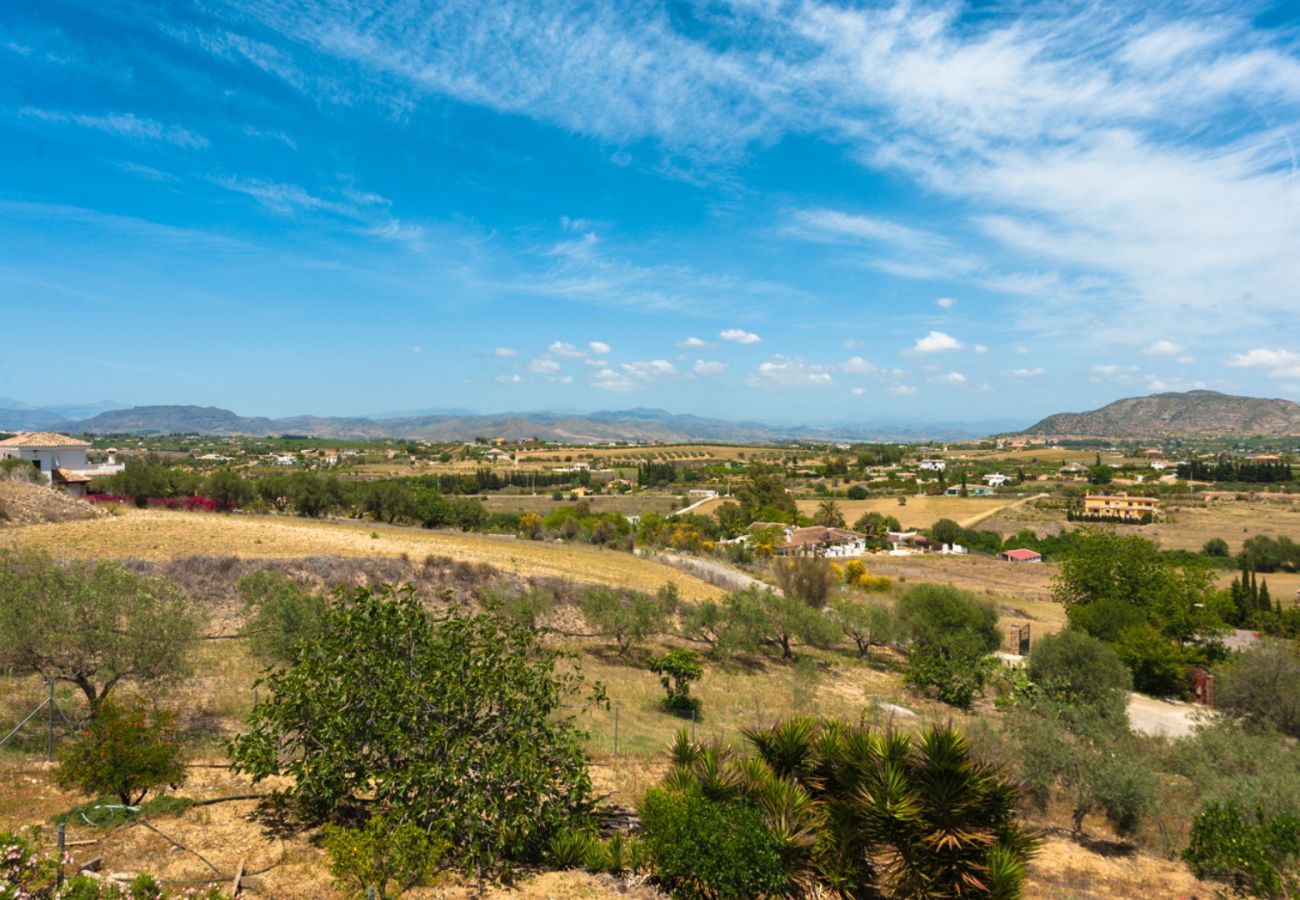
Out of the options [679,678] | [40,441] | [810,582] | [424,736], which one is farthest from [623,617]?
[40,441]

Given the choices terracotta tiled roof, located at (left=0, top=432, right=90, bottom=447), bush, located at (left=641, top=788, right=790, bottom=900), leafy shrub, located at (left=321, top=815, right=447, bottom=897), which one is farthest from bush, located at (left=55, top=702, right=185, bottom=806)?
terracotta tiled roof, located at (left=0, top=432, right=90, bottom=447)

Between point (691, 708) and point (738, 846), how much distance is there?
14.0 meters

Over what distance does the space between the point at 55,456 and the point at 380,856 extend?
69.1 m

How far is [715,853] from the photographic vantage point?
8383mm

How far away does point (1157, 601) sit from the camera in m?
39.3

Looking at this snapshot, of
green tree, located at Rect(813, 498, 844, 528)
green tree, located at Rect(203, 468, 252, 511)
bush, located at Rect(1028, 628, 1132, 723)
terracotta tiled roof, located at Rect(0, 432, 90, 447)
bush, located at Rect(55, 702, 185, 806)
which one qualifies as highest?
terracotta tiled roof, located at Rect(0, 432, 90, 447)

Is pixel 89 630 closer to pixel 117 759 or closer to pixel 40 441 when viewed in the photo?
pixel 117 759

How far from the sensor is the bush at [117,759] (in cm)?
881

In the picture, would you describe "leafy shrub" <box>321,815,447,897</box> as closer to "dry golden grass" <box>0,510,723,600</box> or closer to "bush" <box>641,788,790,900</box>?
"bush" <box>641,788,790,900</box>

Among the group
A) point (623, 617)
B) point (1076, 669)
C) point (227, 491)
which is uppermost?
point (227, 491)

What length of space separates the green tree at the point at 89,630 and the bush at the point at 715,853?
10058 mm

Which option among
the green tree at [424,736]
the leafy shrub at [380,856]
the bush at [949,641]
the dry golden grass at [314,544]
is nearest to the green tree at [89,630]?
the green tree at [424,736]

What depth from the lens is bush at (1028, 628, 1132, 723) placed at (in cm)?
2416

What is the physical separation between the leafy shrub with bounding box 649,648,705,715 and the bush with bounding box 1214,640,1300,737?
58.1 feet
